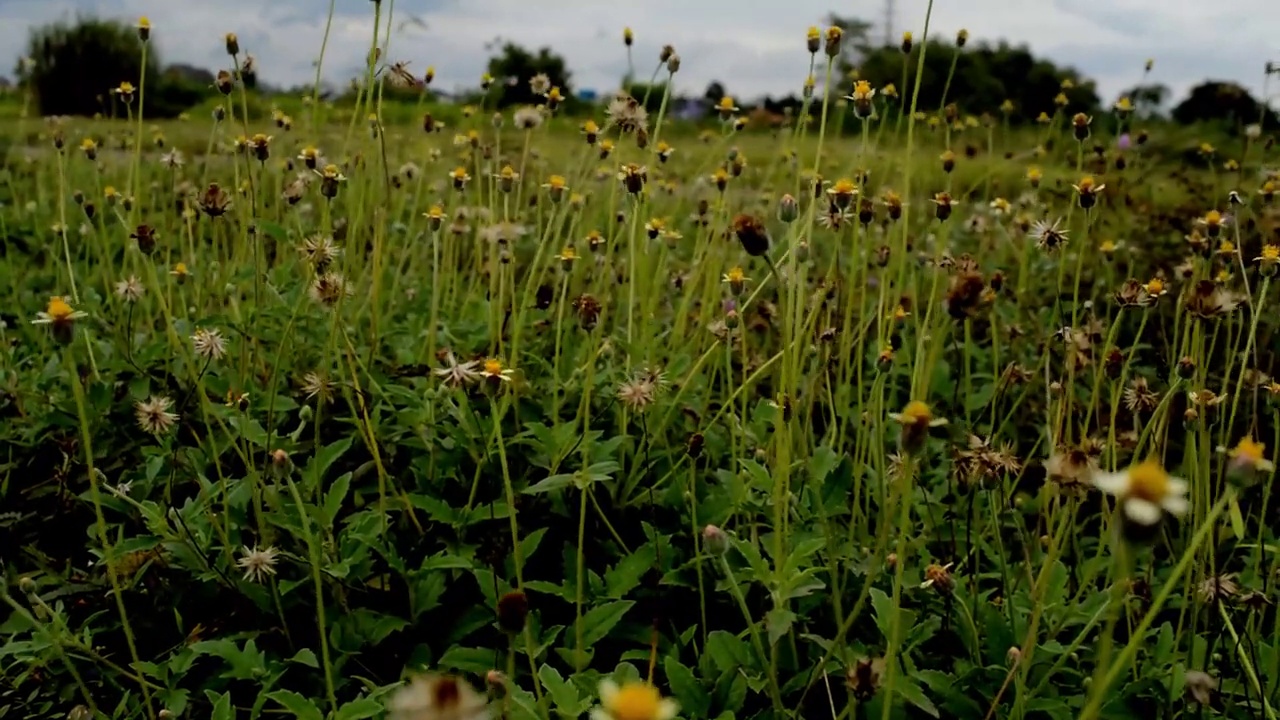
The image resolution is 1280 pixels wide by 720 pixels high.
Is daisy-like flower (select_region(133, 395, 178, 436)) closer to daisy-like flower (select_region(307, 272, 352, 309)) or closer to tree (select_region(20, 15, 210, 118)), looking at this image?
daisy-like flower (select_region(307, 272, 352, 309))

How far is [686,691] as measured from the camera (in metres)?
1.08

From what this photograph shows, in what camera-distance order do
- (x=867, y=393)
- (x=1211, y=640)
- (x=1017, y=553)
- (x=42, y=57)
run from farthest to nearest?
(x=42, y=57) < (x=867, y=393) < (x=1017, y=553) < (x=1211, y=640)

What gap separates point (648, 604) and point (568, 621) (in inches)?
4.2

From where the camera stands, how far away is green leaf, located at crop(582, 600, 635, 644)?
115cm

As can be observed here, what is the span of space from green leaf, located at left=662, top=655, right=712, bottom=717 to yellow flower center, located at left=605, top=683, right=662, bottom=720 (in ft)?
1.86

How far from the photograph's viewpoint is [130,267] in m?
2.82

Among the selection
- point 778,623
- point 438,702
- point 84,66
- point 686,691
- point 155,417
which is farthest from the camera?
point 84,66

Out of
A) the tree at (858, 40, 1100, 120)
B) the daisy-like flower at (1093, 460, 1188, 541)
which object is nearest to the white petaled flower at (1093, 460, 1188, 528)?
the daisy-like flower at (1093, 460, 1188, 541)

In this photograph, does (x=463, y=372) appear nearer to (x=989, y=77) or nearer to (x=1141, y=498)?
(x=1141, y=498)

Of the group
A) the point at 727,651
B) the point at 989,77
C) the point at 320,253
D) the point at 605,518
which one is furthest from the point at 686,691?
the point at 989,77

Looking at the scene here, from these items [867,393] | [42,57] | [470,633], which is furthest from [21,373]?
[42,57]

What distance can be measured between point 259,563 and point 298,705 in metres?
0.28

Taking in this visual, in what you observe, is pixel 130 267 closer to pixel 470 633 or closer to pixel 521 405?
pixel 521 405

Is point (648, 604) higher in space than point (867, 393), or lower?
lower
